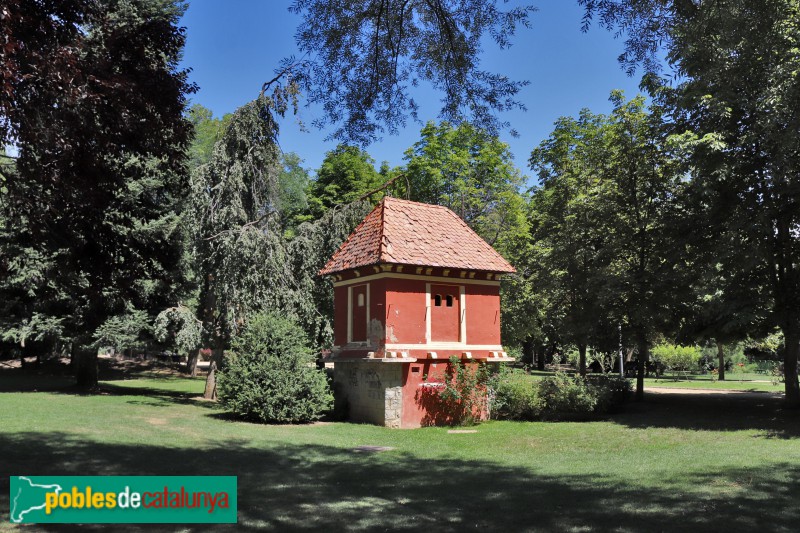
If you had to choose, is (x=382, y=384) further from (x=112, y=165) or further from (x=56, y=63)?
(x=56, y=63)

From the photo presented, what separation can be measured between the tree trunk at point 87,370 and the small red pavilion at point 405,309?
11668 millimetres

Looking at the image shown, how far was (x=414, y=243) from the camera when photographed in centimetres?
2005

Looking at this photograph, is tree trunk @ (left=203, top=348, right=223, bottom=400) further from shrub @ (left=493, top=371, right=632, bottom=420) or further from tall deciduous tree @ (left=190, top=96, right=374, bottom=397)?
shrub @ (left=493, top=371, right=632, bottom=420)

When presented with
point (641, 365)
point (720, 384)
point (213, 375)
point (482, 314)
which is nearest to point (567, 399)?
point (482, 314)

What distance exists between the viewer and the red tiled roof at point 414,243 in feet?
63.4

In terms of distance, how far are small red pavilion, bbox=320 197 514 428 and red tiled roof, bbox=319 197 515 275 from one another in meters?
0.05

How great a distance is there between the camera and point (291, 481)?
9.37m

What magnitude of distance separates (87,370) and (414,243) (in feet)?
52.2

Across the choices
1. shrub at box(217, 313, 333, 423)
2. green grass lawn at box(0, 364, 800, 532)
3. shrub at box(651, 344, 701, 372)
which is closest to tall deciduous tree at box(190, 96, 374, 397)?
shrub at box(217, 313, 333, 423)

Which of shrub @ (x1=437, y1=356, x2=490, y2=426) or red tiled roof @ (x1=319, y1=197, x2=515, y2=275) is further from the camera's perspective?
red tiled roof @ (x1=319, y1=197, x2=515, y2=275)

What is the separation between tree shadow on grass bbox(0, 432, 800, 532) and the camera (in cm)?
660

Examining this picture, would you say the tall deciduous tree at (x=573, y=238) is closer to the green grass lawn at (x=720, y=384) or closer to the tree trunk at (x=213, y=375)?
the green grass lawn at (x=720, y=384)

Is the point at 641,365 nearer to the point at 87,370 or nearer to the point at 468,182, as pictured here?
the point at 468,182

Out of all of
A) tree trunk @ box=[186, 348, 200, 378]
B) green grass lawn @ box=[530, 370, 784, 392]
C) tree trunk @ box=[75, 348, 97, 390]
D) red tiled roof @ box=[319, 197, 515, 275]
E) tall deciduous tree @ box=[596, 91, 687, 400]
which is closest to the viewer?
red tiled roof @ box=[319, 197, 515, 275]
